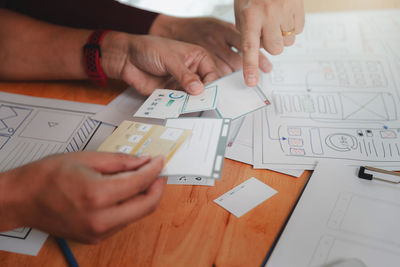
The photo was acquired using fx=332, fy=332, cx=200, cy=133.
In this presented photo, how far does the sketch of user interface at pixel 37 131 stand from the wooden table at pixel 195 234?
234mm

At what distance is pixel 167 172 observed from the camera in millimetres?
538

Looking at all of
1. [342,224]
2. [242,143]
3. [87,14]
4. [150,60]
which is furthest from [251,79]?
[87,14]

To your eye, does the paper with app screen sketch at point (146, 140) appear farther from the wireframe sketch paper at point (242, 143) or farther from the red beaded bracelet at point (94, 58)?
the red beaded bracelet at point (94, 58)

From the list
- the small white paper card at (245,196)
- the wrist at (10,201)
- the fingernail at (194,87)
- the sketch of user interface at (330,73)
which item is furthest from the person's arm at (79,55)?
the wrist at (10,201)

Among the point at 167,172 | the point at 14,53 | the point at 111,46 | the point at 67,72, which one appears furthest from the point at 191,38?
the point at 167,172

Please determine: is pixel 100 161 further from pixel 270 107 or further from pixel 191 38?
pixel 191 38

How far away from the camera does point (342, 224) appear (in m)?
0.54

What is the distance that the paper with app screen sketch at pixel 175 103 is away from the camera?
2.37 ft

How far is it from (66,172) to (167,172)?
15 centimetres

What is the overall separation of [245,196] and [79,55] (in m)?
0.63

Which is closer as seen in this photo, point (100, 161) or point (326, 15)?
point (100, 161)

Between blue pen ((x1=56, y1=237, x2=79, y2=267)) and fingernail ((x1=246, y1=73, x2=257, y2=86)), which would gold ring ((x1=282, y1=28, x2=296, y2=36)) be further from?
blue pen ((x1=56, y1=237, x2=79, y2=267))

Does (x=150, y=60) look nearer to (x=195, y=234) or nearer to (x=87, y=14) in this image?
(x=87, y=14)

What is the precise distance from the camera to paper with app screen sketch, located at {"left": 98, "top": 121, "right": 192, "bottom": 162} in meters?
0.57
